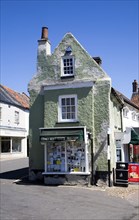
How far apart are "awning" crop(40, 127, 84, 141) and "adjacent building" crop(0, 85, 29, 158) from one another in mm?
19436

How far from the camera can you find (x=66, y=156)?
17.2 m

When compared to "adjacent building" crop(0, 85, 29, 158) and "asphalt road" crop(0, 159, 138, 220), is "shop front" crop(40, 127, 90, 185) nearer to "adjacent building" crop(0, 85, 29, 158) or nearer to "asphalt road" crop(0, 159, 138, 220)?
"asphalt road" crop(0, 159, 138, 220)

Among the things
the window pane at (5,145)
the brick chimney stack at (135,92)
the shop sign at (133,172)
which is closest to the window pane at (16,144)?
the window pane at (5,145)

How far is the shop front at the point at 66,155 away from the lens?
16.5 metres

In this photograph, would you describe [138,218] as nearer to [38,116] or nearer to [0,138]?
[38,116]

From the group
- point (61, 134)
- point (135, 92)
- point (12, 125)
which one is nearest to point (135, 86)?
point (135, 92)

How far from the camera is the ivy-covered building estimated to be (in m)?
16.9

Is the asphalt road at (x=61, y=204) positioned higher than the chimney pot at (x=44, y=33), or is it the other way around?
the chimney pot at (x=44, y=33)

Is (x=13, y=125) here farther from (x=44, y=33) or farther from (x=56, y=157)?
(x=56, y=157)

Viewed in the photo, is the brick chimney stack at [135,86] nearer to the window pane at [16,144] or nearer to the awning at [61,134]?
the window pane at [16,144]

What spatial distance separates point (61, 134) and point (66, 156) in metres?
1.54

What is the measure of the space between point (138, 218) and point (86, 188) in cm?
635

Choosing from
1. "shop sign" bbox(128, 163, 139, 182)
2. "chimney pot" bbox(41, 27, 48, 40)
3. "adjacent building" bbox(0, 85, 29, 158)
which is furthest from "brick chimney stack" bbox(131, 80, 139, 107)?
"shop sign" bbox(128, 163, 139, 182)

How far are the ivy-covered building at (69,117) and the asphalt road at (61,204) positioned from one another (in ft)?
4.82
